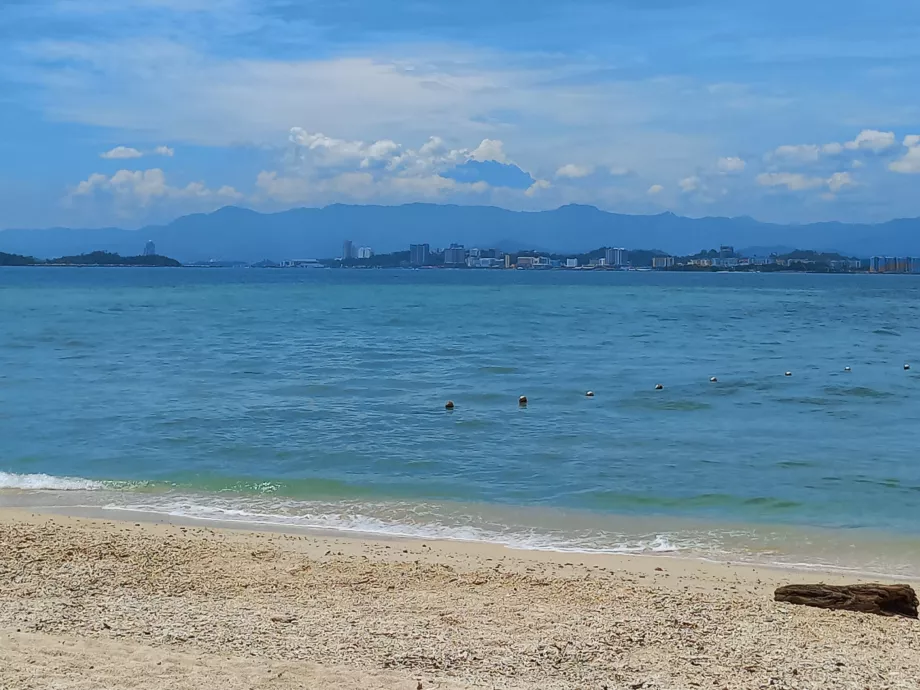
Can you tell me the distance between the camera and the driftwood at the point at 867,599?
9.36 metres

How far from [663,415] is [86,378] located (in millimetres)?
17870

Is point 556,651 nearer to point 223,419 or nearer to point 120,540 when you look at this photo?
point 120,540

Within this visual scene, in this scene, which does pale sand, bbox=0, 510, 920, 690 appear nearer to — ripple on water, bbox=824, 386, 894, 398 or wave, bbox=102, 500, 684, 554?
wave, bbox=102, 500, 684, 554

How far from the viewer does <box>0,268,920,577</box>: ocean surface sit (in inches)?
551

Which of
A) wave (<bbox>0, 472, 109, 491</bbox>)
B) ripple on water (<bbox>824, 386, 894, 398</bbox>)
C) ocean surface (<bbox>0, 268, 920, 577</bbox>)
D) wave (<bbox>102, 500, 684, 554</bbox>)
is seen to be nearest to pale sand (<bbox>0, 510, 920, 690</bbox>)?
wave (<bbox>102, 500, 684, 554</bbox>)

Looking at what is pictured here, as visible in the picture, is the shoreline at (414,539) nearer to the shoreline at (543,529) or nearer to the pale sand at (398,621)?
the shoreline at (543,529)

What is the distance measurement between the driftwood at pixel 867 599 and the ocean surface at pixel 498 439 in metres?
2.43

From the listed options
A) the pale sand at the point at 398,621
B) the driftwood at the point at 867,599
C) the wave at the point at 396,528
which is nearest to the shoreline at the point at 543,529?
the wave at the point at 396,528

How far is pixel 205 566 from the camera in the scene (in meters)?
10.7

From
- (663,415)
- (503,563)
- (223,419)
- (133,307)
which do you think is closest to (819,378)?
(663,415)

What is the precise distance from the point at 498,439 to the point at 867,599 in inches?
443

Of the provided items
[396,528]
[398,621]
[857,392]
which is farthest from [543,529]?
[857,392]

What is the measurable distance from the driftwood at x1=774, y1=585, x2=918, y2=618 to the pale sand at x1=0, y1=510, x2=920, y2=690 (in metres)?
0.18

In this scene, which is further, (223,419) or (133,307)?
(133,307)
